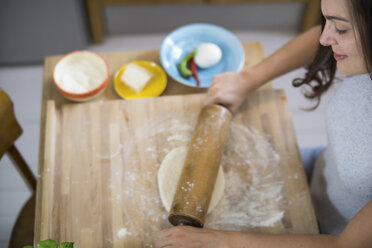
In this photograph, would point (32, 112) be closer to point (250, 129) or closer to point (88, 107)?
point (88, 107)

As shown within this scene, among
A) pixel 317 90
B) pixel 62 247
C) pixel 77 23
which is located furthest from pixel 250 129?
pixel 77 23

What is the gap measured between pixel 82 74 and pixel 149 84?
23 cm

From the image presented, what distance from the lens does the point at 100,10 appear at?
7.25 ft

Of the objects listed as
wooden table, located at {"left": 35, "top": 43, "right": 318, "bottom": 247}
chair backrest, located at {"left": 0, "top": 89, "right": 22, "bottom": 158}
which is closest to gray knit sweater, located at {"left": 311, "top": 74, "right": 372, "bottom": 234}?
wooden table, located at {"left": 35, "top": 43, "right": 318, "bottom": 247}

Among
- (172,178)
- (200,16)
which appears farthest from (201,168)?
(200,16)

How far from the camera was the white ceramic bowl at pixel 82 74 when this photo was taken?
1150mm

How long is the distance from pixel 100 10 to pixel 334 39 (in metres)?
1.76

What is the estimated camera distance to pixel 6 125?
3.49 ft

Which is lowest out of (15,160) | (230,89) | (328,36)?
(15,160)

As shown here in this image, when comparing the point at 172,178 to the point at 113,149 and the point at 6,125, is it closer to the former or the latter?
the point at 113,149

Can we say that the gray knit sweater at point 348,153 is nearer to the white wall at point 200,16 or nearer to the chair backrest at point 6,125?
the chair backrest at point 6,125

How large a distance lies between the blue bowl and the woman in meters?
0.14

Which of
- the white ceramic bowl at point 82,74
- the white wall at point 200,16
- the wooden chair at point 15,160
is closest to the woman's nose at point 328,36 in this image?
the white ceramic bowl at point 82,74

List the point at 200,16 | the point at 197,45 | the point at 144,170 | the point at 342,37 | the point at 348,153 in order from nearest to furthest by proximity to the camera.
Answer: the point at 342,37
the point at 348,153
the point at 144,170
the point at 197,45
the point at 200,16
